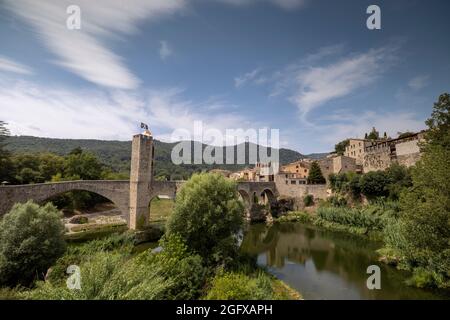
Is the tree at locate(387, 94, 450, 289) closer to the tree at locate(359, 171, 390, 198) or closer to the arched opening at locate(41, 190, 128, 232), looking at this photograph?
the tree at locate(359, 171, 390, 198)

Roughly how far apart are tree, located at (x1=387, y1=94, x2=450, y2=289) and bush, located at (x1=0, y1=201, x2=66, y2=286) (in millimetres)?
17717

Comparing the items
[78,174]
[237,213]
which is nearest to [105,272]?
[237,213]

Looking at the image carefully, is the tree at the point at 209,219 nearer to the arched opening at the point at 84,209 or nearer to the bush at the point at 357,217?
the bush at the point at 357,217

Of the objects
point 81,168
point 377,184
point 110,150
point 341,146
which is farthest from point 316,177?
point 110,150

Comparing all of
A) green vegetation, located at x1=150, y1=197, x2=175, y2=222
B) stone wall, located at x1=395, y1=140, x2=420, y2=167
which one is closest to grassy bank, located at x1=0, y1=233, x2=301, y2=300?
green vegetation, located at x1=150, y1=197, x2=175, y2=222

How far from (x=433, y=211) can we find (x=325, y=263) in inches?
344

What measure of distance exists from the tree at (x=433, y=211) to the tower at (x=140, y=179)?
19406 millimetres

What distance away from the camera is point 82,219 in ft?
90.0

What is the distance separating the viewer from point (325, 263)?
16938 millimetres

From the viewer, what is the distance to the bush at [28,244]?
10.4 metres

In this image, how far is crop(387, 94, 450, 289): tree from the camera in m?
10.5

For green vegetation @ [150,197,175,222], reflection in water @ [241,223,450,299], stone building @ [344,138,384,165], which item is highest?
stone building @ [344,138,384,165]

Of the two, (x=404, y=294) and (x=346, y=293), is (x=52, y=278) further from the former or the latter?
(x=404, y=294)

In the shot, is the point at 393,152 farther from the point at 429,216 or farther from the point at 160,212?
the point at 160,212
